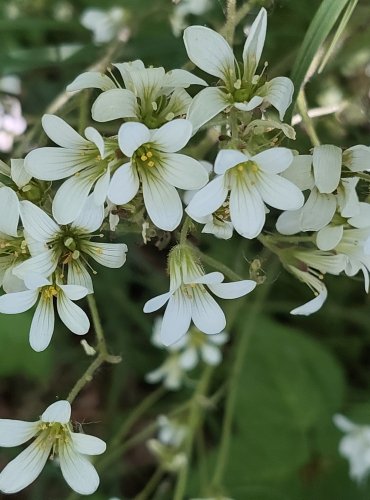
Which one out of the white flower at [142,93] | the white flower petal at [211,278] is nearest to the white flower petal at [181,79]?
the white flower at [142,93]

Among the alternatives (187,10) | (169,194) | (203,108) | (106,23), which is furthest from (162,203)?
(106,23)

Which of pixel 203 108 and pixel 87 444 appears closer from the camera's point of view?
pixel 203 108

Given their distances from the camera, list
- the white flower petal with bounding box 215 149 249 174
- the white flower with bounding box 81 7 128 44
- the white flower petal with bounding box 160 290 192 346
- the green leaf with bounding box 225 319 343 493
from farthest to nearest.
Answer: the green leaf with bounding box 225 319 343 493 → the white flower with bounding box 81 7 128 44 → the white flower petal with bounding box 160 290 192 346 → the white flower petal with bounding box 215 149 249 174

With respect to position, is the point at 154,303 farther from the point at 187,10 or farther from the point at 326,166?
the point at 187,10

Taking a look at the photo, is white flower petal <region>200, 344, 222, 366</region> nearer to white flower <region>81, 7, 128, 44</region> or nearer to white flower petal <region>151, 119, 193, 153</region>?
white flower <region>81, 7, 128, 44</region>

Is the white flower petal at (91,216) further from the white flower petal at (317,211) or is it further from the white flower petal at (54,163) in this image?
the white flower petal at (317,211)

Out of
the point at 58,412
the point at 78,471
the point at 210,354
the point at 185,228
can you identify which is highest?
the point at 185,228

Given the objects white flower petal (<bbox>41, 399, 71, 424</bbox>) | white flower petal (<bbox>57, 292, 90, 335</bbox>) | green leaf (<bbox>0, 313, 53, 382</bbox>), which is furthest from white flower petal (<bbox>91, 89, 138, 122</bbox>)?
green leaf (<bbox>0, 313, 53, 382</bbox>)
